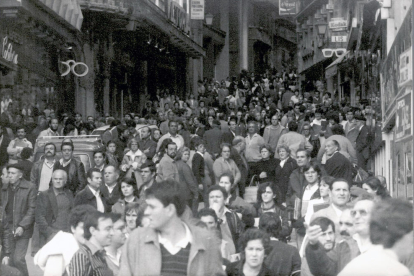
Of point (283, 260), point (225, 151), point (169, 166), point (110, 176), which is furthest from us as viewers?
point (225, 151)

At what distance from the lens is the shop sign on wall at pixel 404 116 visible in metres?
11.1

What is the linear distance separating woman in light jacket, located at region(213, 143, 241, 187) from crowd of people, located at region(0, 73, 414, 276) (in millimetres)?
18

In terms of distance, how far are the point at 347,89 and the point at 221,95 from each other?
296 inches

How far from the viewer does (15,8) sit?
64.2 feet

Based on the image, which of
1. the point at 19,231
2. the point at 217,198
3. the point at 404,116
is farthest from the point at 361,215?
the point at 404,116

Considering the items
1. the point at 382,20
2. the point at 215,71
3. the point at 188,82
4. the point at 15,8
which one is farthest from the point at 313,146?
the point at 215,71

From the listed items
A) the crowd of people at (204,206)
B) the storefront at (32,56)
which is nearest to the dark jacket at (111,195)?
the crowd of people at (204,206)

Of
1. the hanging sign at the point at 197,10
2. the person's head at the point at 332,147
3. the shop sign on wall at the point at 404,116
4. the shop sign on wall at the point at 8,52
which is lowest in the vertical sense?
the person's head at the point at 332,147

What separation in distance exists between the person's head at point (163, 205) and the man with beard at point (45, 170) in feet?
25.8

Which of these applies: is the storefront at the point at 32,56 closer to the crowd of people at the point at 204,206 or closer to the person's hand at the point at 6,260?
the crowd of people at the point at 204,206

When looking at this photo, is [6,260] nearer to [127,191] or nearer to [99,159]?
[127,191]

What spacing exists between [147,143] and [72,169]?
4.56 m

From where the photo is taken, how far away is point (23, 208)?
10539 mm

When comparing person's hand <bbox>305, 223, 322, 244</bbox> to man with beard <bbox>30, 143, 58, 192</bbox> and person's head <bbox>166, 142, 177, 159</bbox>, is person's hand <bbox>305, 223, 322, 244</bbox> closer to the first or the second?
man with beard <bbox>30, 143, 58, 192</bbox>
